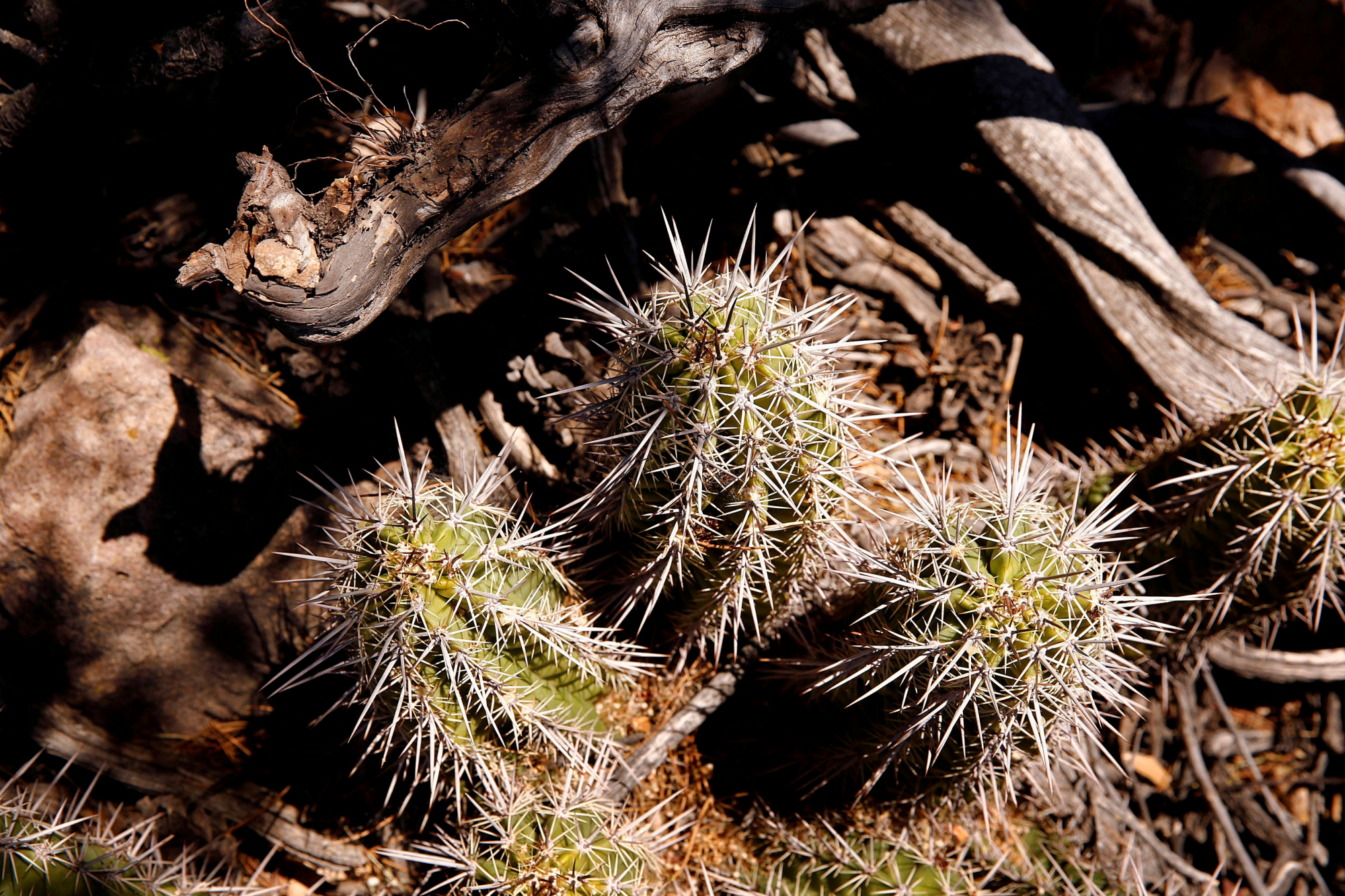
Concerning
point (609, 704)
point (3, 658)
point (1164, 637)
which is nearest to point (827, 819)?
point (609, 704)

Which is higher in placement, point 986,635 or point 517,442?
point 517,442

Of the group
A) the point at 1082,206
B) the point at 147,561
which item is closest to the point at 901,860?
the point at 1082,206

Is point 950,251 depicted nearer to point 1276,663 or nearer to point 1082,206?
point 1082,206

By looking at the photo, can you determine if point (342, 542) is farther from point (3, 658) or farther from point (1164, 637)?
point (1164, 637)

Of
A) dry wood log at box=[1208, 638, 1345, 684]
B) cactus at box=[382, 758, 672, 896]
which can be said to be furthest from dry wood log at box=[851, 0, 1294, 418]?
cactus at box=[382, 758, 672, 896]

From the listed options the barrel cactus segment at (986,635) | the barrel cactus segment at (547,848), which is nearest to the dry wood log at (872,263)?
the barrel cactus segment at (986,635)
